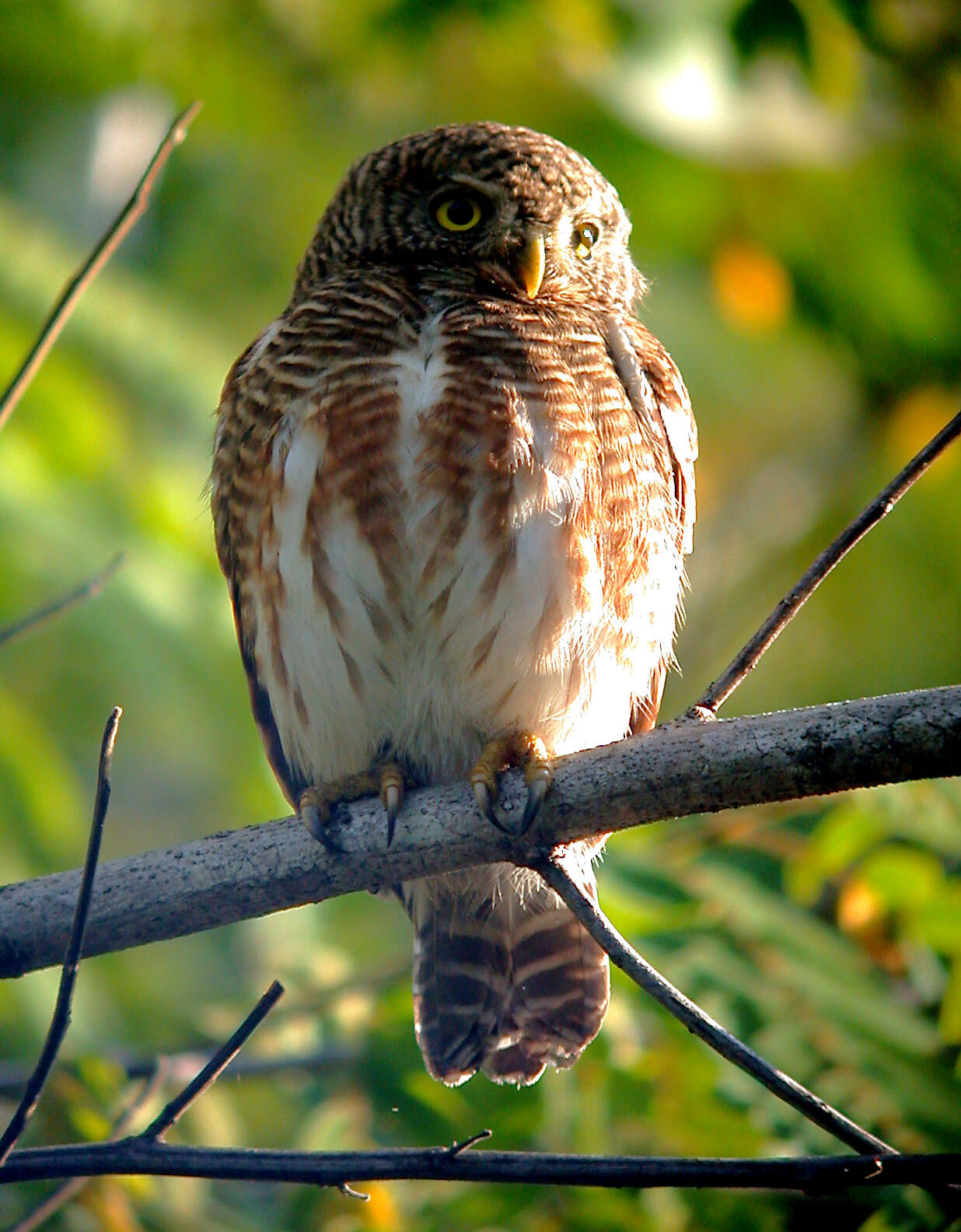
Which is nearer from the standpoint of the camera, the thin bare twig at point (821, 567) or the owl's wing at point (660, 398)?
the thin bare twig at point (821, 567)

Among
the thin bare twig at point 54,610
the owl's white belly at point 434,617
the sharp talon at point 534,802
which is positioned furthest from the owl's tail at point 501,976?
the thin bare twig at point 54,610

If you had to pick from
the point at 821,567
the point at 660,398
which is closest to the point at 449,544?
the point at 660,398

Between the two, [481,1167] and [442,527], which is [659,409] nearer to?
[442,527]

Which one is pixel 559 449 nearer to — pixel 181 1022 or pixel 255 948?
pixel 181 1022

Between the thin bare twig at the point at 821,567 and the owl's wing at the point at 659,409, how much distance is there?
0.94 meters

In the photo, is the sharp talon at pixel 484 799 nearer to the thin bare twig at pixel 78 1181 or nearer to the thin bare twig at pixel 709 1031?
the thin bare twig at pixel 709 1031

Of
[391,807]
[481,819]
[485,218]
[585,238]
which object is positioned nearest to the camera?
[481,819]

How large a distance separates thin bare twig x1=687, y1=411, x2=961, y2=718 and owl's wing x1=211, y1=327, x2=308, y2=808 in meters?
1.12

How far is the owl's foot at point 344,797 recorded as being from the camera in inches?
91.8

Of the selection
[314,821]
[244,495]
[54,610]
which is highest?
[244,495]

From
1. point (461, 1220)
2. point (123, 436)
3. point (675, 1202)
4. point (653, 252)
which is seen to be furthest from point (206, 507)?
point (653, 252)

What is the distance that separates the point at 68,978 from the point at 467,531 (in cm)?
130

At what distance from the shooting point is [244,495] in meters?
2.99

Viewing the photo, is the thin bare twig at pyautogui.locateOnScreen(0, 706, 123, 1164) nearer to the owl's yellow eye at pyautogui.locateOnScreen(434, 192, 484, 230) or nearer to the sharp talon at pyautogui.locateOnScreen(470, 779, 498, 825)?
the sharp talon at pyautogui.locateOnScreen(470, 779, 498, 825)
